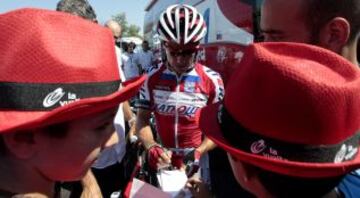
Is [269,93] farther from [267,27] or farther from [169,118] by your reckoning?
[169,118]

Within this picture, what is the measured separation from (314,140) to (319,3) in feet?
2.82

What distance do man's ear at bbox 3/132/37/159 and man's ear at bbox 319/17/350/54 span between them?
126 centimetres

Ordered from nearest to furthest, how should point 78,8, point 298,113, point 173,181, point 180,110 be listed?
point 298,113
point 173,181
point 78,8
point 180,110

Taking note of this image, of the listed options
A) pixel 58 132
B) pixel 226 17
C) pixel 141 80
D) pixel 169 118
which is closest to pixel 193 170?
pixel 169 118

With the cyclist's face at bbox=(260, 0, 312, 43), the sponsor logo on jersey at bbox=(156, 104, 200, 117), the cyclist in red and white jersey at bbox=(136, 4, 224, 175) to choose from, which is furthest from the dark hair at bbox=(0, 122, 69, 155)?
the sponsor logo on jersey at bbox=(156, 104, 200, 117)

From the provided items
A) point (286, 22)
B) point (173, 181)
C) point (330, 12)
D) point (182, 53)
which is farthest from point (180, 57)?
point (330, 12)

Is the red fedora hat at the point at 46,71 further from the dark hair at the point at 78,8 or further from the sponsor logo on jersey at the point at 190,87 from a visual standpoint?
the sponsor logo on jersey at the point at 190,87

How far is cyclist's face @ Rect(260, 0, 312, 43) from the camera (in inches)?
81.0

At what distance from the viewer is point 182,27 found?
385 cm

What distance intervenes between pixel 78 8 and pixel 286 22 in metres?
1.43

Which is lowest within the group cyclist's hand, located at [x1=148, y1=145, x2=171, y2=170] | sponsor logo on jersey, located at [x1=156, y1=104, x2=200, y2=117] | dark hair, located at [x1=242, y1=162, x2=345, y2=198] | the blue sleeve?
cyclist's hand, located at [x1=148, y1=145, x2=171, y2=170]

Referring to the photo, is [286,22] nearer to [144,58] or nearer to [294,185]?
[294,185]

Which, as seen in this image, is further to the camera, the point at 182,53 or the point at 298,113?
the point at 182,53

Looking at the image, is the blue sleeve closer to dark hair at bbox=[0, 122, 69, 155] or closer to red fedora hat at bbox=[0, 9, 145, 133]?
red fedora hat at bbox=[0, 9, 145, 133]
